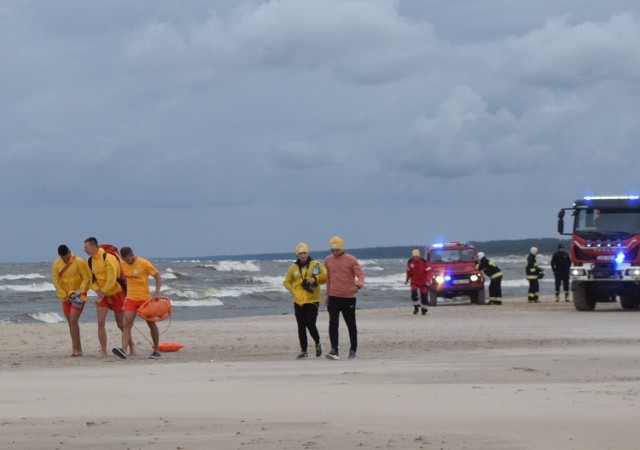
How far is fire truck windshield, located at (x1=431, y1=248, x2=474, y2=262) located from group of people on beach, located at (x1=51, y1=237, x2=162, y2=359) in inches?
779

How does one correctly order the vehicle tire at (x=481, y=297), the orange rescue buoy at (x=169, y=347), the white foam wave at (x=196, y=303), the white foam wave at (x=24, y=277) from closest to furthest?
the orange rescue buoy at (x=169, y=347)
the vehicle tire at (x=481, y=297)
the white foam wave at (x=196, y=303)
the white foam wave at (x=24, y=277)

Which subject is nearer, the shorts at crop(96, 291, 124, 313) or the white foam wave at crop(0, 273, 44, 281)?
the shorts at crop(96, 291, 124, 313)

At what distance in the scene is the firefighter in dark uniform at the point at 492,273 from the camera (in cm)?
3681

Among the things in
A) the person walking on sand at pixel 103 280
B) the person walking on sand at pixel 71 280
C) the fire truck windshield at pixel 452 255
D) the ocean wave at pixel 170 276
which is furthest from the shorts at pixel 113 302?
the ocean wave at pixel 170 276

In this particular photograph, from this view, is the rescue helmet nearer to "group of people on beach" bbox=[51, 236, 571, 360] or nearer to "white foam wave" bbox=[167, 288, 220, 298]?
"group of people on beach" bbox=[51, 236, 571, 360]

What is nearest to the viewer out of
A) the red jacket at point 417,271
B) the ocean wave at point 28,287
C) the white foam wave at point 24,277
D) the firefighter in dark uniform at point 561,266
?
the red jacket at point 417,271

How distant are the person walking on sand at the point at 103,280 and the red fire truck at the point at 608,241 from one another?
14.3 meters

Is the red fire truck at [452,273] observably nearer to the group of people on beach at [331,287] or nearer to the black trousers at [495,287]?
the black trousers at [495,287]

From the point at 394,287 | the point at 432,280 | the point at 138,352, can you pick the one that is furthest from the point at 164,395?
the point at 394,287

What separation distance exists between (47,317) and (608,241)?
1636 centimetres

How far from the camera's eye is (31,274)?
7688 cm

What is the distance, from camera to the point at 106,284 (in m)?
19.0

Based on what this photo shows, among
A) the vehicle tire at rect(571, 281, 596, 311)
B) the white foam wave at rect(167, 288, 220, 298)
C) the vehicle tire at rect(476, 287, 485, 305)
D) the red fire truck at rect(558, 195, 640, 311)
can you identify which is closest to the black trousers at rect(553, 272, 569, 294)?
the vehicle tire at rect(476, 287, 485, 305)

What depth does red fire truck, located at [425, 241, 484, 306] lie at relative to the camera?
1483 inches
